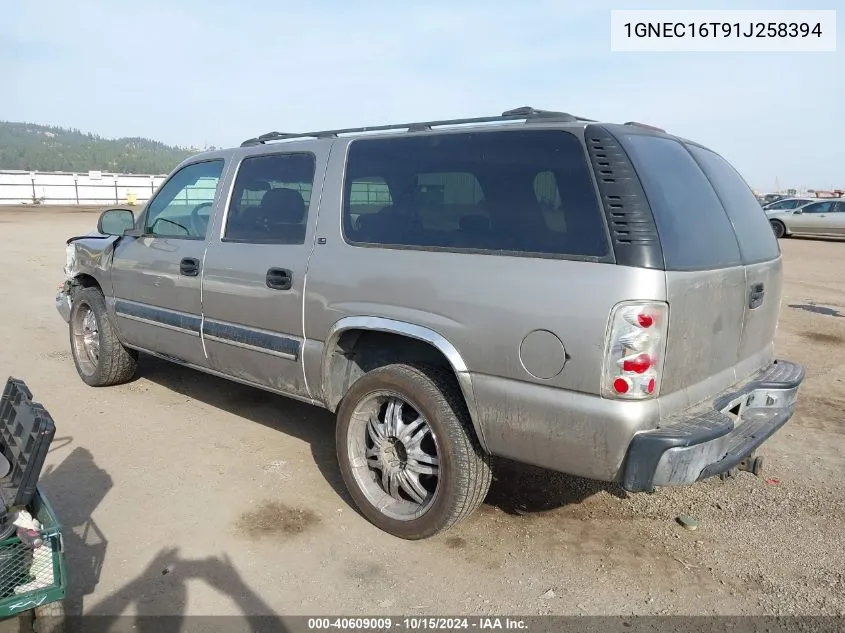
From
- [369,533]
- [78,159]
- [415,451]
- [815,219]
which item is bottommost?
[369,533]

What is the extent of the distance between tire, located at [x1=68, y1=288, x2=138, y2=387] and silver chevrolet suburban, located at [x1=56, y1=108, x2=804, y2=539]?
1.46m

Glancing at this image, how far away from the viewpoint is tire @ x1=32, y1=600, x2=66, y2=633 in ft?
8.18

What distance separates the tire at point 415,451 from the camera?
3107mm

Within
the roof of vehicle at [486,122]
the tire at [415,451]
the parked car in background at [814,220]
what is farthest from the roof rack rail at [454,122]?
the parked car in background at [814,220]

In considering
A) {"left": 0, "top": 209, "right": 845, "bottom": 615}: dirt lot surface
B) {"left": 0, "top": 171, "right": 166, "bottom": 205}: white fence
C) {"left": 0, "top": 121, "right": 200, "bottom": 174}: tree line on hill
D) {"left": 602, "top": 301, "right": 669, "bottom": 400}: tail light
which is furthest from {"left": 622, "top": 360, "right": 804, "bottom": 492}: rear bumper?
{"left": 0, "top": 121, "right": 200, "bottom": 174}: tree line on hill

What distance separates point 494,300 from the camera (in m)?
2.86

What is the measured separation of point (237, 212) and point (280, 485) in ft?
5.80

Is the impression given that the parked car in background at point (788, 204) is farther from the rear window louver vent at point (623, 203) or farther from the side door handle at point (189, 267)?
the rear window louver vent at point (623, 203)

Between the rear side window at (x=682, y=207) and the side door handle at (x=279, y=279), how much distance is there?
1974 mm

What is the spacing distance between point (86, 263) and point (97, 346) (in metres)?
0.72

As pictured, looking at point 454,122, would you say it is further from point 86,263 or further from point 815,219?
point 815,219

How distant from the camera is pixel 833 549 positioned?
10.8 ft

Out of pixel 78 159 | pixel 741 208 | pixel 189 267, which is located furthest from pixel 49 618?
pixel 78 159

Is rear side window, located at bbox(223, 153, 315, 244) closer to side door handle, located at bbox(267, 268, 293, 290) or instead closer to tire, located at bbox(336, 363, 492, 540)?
side door handle, located at bbox(267, 268, 293, 290)
